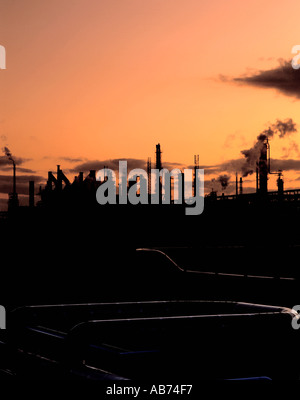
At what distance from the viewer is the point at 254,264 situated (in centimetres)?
1552

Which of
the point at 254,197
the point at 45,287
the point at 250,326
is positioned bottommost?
the point at 45,287

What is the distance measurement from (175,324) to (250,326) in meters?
0.49

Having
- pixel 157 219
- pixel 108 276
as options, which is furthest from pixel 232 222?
pixel 108 276

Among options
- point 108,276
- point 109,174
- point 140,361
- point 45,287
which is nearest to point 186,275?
point 108,276

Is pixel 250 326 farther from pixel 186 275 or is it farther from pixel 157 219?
pixel 157 219

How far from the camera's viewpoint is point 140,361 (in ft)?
17.1

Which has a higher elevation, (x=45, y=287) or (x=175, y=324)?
(x=175, y=324)

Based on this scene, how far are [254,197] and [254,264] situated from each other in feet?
90.2

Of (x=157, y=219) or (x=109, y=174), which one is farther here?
(x=109, y=174)

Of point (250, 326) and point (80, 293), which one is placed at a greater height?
point (250, 326)

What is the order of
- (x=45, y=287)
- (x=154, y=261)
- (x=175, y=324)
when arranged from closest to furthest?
(x=175, y=324) → (x=154, y=261) → (x=45, y=287)

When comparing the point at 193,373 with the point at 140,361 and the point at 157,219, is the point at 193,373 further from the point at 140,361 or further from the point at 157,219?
the point at 157,219

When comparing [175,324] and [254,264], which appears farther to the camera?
[254,264]

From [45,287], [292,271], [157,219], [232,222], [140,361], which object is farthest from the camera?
[157,219]
